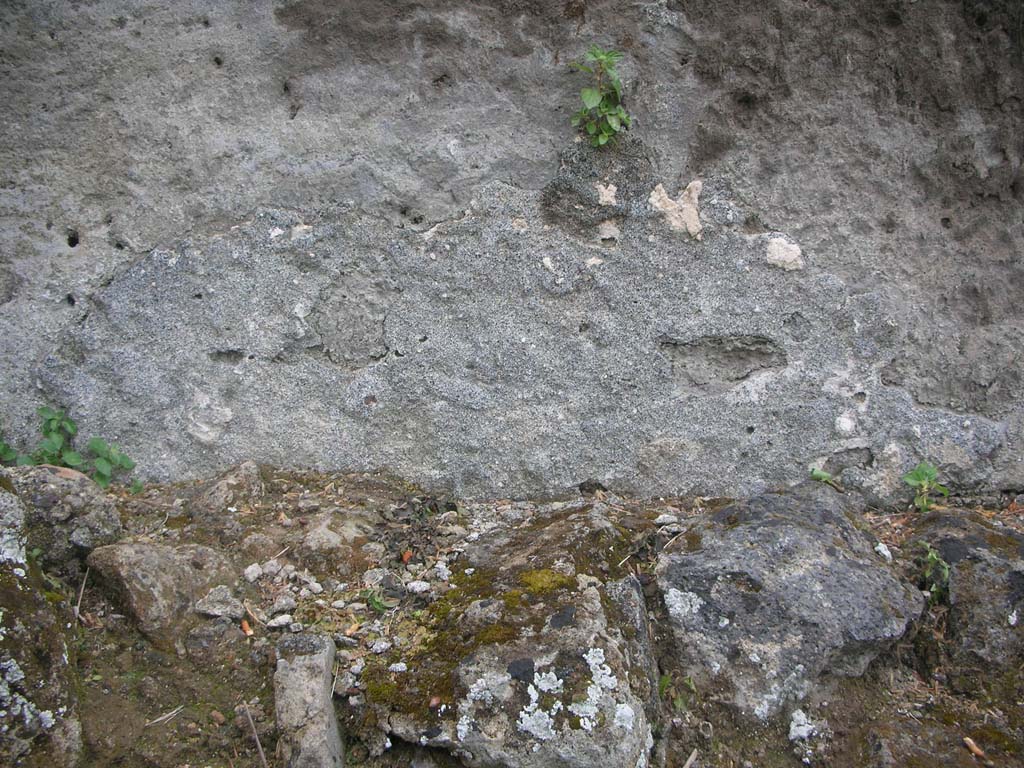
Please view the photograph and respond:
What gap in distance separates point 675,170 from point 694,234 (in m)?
0.23

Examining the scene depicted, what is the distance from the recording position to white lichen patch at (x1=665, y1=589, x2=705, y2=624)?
206cm

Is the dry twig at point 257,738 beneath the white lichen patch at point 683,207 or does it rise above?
beneath

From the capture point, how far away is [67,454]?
8.42 ft

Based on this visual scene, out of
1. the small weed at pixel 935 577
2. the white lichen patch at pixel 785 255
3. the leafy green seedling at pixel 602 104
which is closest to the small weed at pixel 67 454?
the leafy green seedling at pixel 602 104

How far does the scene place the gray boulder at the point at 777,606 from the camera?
197 cm

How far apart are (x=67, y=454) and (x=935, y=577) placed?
2610 millimetres

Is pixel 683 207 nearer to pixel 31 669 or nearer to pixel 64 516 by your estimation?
pixel 64 516

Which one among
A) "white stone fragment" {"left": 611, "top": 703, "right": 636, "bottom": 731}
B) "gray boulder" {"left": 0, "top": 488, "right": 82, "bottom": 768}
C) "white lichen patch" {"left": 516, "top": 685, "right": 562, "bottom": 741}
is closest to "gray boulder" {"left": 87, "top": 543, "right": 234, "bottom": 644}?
"gray boulder" {"left": 0, "top": 488, "right": 82, "bottom": 768}

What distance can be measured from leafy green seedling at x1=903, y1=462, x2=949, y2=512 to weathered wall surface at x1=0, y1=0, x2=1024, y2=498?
6cm

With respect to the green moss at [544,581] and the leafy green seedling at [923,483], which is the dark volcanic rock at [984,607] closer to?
the leafy green seedling at [923,483]

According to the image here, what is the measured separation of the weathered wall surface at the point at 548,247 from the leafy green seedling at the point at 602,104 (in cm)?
7

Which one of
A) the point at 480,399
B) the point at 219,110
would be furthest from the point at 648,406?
the point at 219,110

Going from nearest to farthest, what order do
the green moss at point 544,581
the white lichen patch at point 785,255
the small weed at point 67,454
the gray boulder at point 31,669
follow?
the gray boulder at point 31,669 → the green moss at point 544,581 → the small weed at point 67,454 → the white lichen patch at point 785,255

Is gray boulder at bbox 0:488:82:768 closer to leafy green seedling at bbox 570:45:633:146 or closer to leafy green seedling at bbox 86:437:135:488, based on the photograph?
leafy green seedling at bbox 86:437:135:488
